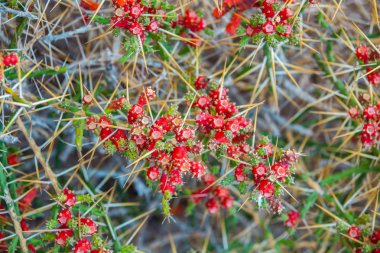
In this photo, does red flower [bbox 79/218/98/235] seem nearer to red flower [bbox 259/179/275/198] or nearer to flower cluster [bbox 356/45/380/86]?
red flower [bbox 259/179/275/198]

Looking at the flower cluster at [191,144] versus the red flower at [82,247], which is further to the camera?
the red flower at [82,247]

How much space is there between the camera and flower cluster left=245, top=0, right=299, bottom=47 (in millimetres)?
2729

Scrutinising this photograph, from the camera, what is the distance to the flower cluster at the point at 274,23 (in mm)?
2729

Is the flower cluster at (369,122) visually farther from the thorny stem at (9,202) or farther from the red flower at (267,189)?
the thorny stem at (9,202)

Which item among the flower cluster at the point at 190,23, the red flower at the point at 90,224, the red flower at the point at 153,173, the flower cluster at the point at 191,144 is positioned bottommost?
the red flower at the point at 90,224

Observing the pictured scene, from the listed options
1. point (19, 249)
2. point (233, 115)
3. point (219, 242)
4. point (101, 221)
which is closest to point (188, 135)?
point (233, 115)

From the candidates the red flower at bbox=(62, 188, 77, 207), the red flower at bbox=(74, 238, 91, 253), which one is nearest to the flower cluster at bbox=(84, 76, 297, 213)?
the red flower at bbox=(62, 188, 77, 207)

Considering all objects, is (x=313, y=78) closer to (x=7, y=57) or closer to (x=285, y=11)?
(x=285, y=11)

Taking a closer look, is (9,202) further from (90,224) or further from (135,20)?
(135,20)

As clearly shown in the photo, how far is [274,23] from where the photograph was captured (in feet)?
8.98

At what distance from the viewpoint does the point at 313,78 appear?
14.5 feet

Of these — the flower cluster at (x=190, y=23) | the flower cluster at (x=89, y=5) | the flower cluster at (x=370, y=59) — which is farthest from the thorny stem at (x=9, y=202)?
the flower cluster at (x=370, y=59)

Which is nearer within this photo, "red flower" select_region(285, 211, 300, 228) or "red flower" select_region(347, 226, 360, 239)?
"red flower" select_region(347, 226, 360, 239)

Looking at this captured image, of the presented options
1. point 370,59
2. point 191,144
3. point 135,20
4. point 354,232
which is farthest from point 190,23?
point 354,232
